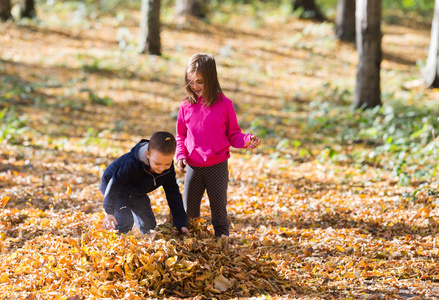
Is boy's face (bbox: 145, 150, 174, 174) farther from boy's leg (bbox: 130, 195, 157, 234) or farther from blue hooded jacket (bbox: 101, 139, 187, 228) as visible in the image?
boy's leg (bbox: 130, 195, 157, 234)

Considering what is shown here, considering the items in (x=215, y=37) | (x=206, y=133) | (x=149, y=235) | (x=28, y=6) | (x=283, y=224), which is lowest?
(x=283, y=224)

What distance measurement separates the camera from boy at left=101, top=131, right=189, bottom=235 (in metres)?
3.47

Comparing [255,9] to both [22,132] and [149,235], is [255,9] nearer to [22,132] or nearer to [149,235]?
[22,132]

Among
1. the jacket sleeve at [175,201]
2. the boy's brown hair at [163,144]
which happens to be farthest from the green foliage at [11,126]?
the boy's brown hair at [163,144]

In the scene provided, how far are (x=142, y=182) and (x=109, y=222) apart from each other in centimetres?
44

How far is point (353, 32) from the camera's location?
16.0 m

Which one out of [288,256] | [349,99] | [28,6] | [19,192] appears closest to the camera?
[288,256]

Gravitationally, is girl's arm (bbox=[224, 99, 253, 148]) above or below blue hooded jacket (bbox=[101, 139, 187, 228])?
above

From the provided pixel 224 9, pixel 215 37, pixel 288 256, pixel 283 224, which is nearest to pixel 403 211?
pixel 283 224

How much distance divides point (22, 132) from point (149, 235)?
5698mm

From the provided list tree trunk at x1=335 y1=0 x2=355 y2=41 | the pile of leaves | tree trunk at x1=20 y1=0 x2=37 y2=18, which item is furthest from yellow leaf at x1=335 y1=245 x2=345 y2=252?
tree trunk at x1=20 y1=0 x2=37 y2=18

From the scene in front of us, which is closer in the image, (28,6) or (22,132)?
(22,132)

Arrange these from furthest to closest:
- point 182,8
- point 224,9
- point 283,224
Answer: point 224,9 < point 182,8 < point 283,224

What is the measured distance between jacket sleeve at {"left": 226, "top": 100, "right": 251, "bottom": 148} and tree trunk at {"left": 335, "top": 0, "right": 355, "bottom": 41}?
43.3ft
